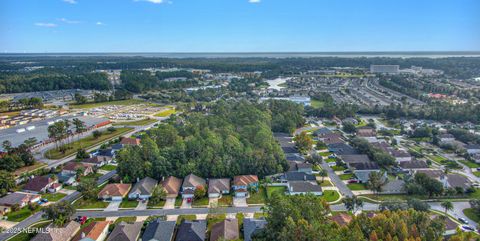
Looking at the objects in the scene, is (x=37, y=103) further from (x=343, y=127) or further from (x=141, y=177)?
(x=343, y=127)

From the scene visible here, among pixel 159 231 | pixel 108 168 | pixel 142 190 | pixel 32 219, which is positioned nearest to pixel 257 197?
pixel 159 231

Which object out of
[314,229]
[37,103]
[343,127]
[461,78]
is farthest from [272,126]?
[461,78]

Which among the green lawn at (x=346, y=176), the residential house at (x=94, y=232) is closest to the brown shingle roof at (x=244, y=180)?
the green lawn at (x=346, y=176)

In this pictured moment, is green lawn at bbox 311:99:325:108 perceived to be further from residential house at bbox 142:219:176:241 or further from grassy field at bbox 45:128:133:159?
residential house at bbox 142:219:176:241

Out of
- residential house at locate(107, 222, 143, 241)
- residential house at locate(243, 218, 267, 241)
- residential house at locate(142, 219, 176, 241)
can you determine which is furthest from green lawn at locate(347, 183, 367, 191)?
residential house at locate(107, 222, 143, 241)

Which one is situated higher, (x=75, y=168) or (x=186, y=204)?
(x=75, y=168)

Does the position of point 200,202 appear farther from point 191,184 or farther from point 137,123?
point 137,123
